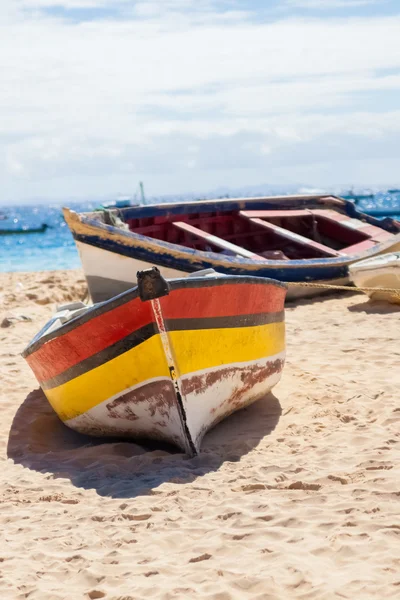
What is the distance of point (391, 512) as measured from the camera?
3436 millimetres

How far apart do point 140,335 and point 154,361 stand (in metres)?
0.19

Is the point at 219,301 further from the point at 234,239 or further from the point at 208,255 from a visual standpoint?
the point at 234,239

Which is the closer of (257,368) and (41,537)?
(41,537)

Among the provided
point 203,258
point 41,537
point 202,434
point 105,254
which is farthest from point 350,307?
point 41,537

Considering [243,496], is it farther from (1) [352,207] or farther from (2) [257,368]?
(1) [352,207]

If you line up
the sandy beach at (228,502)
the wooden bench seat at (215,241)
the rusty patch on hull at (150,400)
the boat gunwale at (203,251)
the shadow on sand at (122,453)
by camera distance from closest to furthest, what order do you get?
the sandy beach at (228,502), the shadow on sand at (122,453), the rusty patch on hull at (150,400), the boat gunwale at (203,251), the wooden bench seat at (215,241)

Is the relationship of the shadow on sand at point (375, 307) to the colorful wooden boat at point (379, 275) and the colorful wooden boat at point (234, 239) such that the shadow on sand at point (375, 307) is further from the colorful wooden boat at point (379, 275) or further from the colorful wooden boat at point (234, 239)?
the colorful wooden boat at point (234, 239)

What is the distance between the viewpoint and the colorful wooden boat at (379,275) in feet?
29.2

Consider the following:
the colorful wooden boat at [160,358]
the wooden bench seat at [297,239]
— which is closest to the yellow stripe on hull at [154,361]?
the colorful wooden boat at [160,358]

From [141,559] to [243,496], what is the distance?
791 millimetres

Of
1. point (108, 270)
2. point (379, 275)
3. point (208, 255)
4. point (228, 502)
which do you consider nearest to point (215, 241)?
point (208, 255)

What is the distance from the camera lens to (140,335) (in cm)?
455

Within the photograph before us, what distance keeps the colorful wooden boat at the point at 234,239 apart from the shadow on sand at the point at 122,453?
3261mm

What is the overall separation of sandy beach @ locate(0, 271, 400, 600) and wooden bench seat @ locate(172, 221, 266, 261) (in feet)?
11.5
